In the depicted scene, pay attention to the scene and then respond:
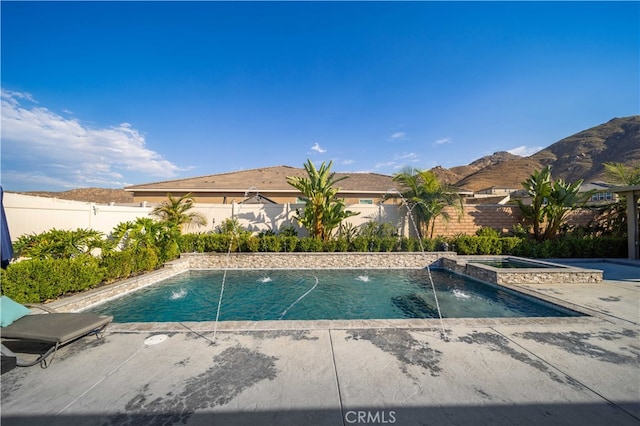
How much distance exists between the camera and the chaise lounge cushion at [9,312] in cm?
353

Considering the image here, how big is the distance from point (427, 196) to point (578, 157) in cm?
7887

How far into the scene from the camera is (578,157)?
207ft

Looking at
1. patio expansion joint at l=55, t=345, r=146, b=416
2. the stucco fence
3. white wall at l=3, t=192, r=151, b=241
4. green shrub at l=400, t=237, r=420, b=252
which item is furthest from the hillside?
patio expansion joint at l=55, t=345, r=146, b=416

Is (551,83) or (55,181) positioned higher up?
(551,83)

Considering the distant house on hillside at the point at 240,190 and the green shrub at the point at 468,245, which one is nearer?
the green shrub at the point at 468,245

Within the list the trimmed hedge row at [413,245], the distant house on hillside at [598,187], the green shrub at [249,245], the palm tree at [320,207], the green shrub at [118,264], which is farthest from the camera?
the distant house on hillside at [598,187]

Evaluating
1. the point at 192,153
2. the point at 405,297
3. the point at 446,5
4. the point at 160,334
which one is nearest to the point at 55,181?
the point at 192,153

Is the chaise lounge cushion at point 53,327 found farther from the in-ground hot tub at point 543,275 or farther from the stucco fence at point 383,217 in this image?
the stucco fence at point 383,217

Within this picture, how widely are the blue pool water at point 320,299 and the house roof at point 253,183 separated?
1038 cm

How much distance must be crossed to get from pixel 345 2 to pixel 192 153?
14.3 metres

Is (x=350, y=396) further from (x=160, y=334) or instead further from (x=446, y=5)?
(x=446, y=5)

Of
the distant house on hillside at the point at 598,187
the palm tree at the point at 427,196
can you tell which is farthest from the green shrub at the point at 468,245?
the distant house on hillside at the point at 598,187

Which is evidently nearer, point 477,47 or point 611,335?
point 611,335

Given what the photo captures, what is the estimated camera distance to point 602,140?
Answer: 65938 mm
